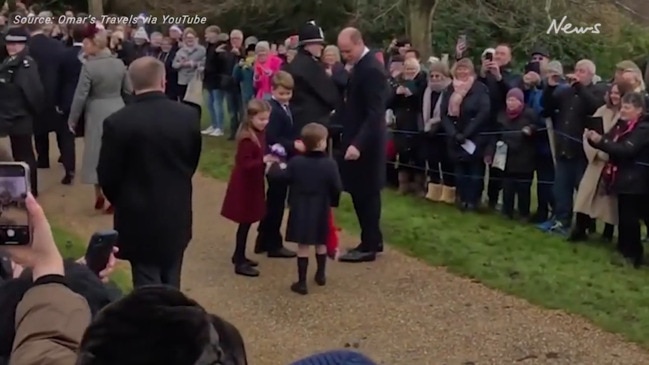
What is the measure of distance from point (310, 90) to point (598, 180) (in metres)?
2.72

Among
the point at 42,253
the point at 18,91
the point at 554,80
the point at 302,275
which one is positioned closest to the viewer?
the point at 42,253

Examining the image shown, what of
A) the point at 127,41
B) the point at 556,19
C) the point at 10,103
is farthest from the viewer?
the point at 556,19

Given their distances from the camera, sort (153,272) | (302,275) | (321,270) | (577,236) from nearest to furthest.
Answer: (153,272), (302,275), (321,270), (577,236)

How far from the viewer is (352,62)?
9.06 meters

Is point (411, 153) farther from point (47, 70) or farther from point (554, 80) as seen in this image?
point (47, 70)

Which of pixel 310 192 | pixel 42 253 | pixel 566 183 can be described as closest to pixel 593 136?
pixel 566 183

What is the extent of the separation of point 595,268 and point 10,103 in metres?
5.85

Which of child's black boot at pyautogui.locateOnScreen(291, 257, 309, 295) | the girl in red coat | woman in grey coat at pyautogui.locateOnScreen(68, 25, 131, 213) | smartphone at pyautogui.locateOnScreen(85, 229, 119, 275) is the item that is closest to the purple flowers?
the girl in red coat

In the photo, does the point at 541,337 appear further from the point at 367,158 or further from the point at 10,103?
the point at 10,103

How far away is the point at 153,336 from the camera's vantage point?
2.29 metres

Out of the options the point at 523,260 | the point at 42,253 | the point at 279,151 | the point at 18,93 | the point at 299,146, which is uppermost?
the point at 42,253

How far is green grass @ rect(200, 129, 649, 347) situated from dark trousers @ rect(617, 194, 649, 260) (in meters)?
0.17

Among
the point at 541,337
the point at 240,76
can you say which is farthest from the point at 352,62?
the point at 240,76

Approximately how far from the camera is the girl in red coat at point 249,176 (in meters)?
8.76
